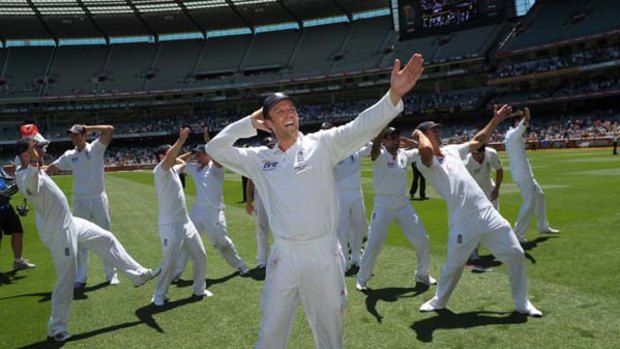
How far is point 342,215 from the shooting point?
380 inches

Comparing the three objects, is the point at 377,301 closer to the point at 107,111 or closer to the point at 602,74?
the point at 602,74

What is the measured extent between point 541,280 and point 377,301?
2.41m

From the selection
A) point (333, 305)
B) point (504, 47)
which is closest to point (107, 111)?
point (504, 47)

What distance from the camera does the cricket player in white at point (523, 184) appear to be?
1054cm

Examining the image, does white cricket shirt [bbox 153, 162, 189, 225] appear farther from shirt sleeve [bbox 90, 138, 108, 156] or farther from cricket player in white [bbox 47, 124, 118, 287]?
cricket player in white [bbox 47, 124, 118, 287]

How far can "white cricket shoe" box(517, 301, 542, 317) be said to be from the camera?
20.6ft

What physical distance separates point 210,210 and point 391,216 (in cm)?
331

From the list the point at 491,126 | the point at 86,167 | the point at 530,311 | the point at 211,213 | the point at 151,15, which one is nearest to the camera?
the point at 530,311

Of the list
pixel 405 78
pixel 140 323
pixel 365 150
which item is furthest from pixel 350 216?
pixel 405 78

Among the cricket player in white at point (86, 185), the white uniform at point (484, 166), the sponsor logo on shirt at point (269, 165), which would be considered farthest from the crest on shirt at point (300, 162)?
the white uniform at point (484, 166)

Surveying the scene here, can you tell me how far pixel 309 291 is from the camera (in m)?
4.05

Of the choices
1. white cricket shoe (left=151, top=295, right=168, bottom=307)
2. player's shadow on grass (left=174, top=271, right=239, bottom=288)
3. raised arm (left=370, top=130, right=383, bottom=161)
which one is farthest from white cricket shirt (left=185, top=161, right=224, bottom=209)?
raised arm (left=370, top=130, right=383, bottom=161)

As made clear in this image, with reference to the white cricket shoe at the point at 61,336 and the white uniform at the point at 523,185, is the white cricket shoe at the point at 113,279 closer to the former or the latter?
the white cricket shoe at the point at 61,336

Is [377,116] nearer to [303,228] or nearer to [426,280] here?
[303,228]
